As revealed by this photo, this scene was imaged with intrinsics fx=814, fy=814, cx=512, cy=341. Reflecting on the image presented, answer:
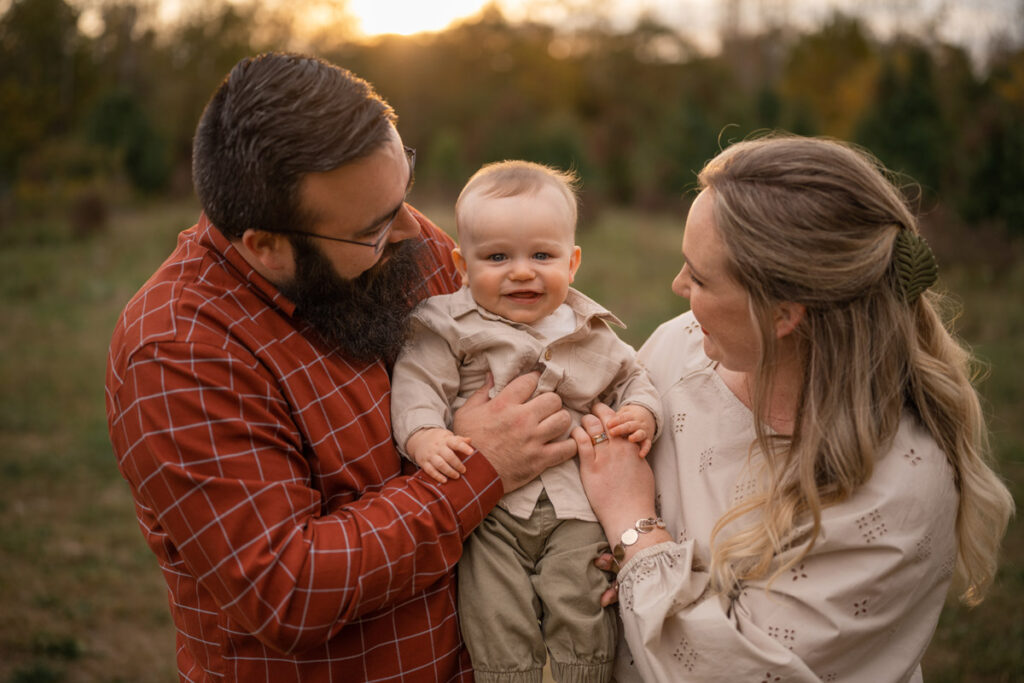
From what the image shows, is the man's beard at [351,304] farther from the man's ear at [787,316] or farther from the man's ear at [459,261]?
the man's ear at [787,316]

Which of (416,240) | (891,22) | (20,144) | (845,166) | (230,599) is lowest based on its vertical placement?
(20,144)

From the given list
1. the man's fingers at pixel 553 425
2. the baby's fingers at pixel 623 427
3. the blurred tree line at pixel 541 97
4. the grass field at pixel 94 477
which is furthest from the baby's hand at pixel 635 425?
the blurred tree line at pixel 541 97

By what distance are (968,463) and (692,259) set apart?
0.87 m

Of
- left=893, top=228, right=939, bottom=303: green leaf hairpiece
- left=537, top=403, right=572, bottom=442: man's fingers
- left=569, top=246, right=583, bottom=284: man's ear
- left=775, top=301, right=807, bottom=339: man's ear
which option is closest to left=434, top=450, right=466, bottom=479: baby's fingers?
left=537, top=403, right=572, bottom=442: man's fingers

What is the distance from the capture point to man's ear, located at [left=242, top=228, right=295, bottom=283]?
2047 mm

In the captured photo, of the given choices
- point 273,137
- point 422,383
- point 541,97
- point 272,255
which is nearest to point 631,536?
point 422,383

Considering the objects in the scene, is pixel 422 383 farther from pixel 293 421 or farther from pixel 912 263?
pixel 912 263

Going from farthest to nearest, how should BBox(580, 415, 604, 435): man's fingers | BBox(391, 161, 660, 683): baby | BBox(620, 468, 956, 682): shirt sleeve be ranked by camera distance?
BBox(580, 415, 604, 435): man's fingers, BBox(391, 161, 660, 683): baby, BBox(620, 468, 956, 682): shirt sleeve

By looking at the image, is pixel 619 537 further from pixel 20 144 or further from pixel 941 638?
pixel 20 144

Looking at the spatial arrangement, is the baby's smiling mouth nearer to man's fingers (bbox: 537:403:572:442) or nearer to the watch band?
man's fingers (bbox: 537:403:572:442)

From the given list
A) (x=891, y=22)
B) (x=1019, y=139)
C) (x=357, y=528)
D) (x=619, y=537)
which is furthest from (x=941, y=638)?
(x=891, y=22)

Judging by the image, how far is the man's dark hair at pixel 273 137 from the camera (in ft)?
6.33

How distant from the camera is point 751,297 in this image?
2.02 meters

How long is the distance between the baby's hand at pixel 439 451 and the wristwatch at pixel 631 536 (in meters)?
A: 0.47
